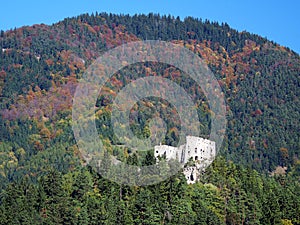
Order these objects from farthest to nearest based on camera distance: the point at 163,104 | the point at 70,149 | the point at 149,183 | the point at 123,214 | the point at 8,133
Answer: the point at 163,104 < the point at 8,133 < the point at 70,149 < the point at 149,183 < the point at 123,214

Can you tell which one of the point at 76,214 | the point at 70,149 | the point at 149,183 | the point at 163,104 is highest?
the point at 163,104

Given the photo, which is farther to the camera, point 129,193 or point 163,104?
point 163,104

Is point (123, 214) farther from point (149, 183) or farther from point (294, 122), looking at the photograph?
point (294, 122)

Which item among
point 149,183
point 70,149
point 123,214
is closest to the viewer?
point 123,214

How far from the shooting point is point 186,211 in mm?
77438

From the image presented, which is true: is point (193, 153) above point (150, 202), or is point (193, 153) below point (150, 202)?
above

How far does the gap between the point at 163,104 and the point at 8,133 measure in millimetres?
41345

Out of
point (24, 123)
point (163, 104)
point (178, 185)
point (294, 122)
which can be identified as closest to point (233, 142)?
point (294, 122)

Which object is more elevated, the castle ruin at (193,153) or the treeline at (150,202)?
the castle ruin at (193,153)

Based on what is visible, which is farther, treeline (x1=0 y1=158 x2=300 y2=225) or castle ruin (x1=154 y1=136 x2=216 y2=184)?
castle ruin (x1=154 y1=136 x2=216 y2=184)

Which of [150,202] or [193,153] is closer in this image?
[150,202]

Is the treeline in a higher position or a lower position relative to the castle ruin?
lower

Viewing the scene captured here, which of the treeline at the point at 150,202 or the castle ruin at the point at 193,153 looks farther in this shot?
the castle ruin at the point at 193,153

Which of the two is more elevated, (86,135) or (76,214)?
(86,135)
